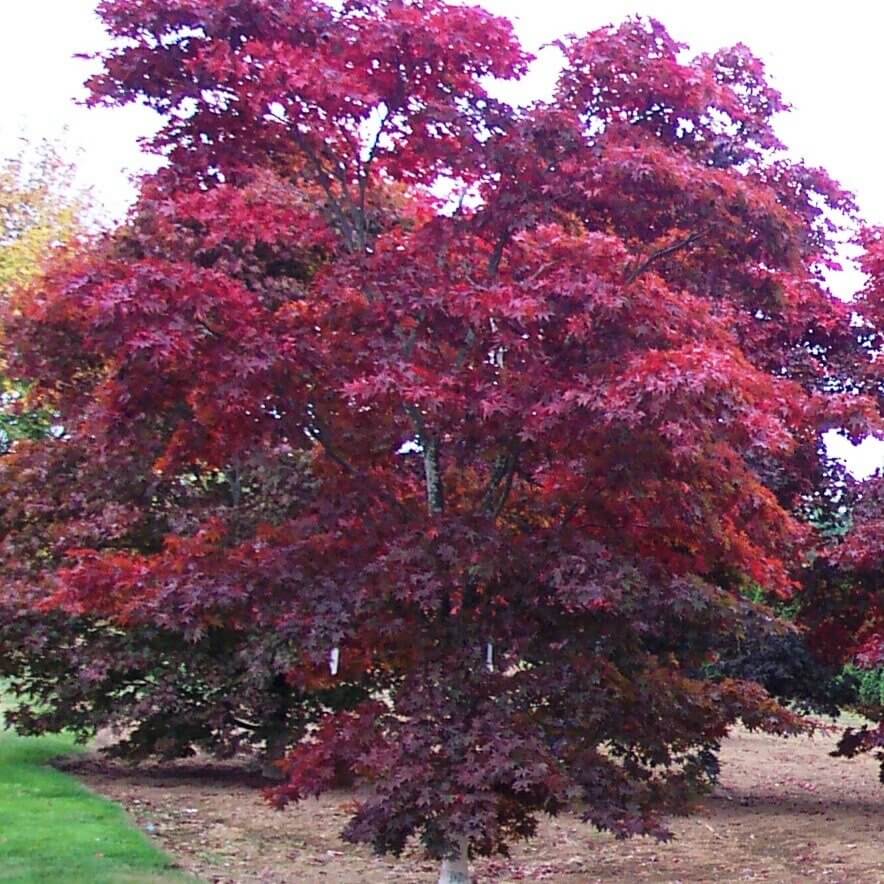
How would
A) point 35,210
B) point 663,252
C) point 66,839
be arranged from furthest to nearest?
point 35,210, point 66,839, point 663,252

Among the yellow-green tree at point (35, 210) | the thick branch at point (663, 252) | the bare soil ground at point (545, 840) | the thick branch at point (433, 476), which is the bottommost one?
the bare soil ground at point (545, 840)

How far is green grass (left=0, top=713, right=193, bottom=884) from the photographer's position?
25.0ft

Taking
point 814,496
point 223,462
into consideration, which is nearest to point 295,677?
point 223,462

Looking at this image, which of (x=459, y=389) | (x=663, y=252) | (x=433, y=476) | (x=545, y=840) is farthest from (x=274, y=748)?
→ (x=663, y=252)

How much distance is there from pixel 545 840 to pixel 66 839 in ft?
13.7

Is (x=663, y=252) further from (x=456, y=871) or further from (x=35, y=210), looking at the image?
(x=35, y=210)

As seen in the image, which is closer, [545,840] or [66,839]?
[66,839]

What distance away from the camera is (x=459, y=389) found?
238 inches

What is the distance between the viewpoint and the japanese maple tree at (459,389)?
5863 mm

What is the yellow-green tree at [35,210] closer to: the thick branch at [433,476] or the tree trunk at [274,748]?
the tree trunk at [274,748]

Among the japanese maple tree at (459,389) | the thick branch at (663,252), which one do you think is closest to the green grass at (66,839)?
the japanese maple tree at (459,389)

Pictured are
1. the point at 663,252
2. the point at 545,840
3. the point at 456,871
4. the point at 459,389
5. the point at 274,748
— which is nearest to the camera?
the point at 459,389

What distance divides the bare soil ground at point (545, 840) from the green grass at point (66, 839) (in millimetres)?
359

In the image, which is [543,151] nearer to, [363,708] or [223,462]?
[223,462]
